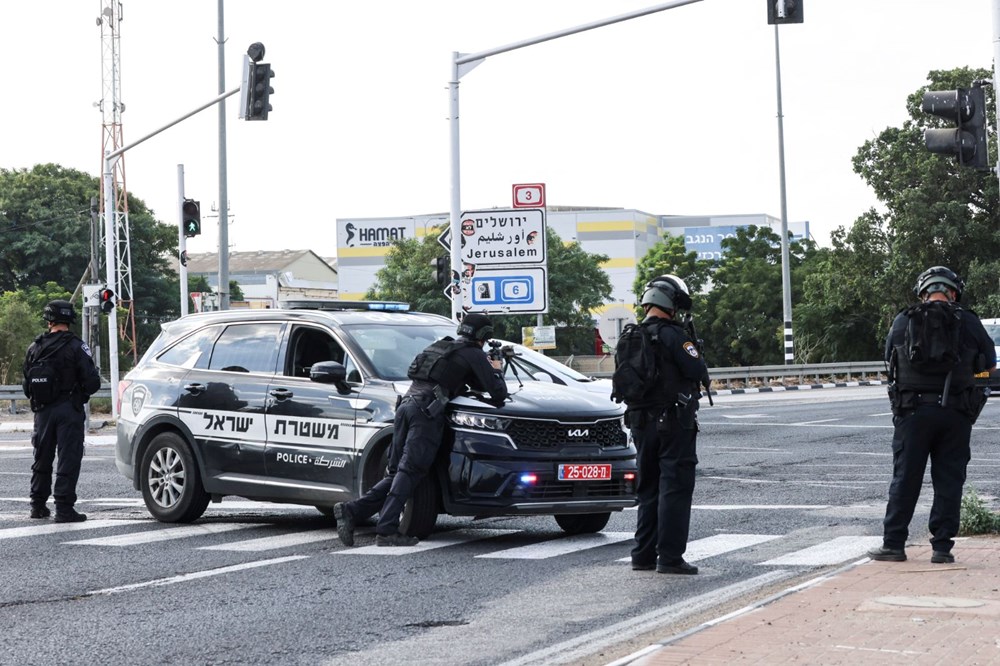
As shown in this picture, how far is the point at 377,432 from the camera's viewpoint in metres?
11.1

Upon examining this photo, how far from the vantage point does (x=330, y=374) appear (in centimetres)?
1113

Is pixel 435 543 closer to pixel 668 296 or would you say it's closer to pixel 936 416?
pixel 668 296

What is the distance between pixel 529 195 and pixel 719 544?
661 inches

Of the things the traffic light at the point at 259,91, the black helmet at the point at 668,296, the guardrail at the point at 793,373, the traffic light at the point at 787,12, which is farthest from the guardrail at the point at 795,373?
the black helmet at the point at 668,296

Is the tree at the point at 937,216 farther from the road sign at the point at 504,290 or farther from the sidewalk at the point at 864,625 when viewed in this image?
the sidewalk at the point at 864,625

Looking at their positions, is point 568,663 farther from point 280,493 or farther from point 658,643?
point 280,493

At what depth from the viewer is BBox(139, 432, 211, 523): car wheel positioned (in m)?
12.2

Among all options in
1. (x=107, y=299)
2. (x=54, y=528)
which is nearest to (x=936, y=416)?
(x=54, y=528)

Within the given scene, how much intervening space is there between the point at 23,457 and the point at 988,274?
35819mm

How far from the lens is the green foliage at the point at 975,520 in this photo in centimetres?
1045

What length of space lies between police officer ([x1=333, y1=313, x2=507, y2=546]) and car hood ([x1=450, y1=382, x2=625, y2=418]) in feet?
0.33

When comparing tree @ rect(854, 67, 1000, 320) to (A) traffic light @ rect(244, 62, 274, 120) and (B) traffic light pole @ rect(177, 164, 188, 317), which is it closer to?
(B) traffic light pole @ rect(177, 164, 188, 317)

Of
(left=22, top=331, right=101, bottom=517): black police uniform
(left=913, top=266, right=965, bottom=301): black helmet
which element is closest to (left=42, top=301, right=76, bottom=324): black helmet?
(left=22, top=331, right=101, bottom=517): black police uniform

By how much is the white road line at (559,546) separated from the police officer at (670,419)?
1.27m
